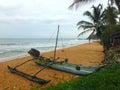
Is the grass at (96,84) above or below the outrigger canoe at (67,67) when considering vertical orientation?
above

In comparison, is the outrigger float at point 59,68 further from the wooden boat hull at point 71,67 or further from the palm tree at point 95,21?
the palm tree at point 95,21

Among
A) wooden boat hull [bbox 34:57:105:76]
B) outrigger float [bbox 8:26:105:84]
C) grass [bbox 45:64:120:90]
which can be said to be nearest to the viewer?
grass [bbox 45:64:120:90]

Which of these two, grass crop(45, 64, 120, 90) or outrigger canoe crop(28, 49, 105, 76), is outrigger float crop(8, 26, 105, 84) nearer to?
outrigger canoe crop(28, 49, 105, 76)

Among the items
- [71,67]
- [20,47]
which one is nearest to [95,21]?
[71,67]

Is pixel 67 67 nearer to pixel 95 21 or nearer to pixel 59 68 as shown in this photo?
pixel 59 68

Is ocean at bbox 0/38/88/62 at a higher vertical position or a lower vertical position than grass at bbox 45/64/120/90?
lower

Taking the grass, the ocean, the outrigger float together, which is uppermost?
the grass

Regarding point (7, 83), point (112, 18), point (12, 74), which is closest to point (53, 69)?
point (12, 74)

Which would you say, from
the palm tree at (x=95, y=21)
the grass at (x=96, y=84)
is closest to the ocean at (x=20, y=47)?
the palm tree at (x=95, y=21)

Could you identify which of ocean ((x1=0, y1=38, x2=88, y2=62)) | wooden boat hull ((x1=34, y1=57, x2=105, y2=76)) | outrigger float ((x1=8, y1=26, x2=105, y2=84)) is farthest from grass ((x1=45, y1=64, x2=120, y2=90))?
ocean ((x1=0, y1=38, x2=88, y2=62))

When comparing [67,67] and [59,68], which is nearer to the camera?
[67,67]

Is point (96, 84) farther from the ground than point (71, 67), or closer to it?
farther from the ground

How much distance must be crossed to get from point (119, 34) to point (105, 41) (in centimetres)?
338

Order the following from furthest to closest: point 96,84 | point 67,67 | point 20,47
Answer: point 20,47 → point 67,67 → point 96,84
